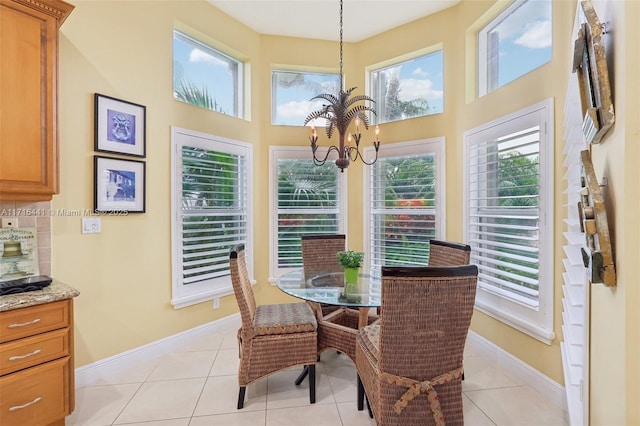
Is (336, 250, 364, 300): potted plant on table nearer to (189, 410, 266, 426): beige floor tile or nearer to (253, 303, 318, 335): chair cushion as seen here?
(253, 303, 318, 335): chair cushion

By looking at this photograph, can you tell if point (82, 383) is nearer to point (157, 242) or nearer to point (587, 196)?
point (157, 242)

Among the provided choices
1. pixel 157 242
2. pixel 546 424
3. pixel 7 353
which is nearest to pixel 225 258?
pixel 157 242

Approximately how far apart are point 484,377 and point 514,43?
9.18 feet

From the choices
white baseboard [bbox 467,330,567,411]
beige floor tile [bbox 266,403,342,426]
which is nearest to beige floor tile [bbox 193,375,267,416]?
beige floor tile [bbox 266,403,342,426]

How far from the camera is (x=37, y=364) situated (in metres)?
1.80

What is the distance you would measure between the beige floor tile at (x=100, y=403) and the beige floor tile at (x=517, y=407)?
2472 millimetres

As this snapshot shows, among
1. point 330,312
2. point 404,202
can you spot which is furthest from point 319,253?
point 404,202

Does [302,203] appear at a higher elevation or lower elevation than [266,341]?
higher

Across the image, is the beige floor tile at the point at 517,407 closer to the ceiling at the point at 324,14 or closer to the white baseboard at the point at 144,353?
the white baseboard at the point at 144,353

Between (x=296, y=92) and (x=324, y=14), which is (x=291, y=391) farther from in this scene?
(x=324, y=14)

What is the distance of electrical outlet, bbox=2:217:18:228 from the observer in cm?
209

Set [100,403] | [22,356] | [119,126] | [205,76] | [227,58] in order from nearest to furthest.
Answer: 1. [22,356]
2. [100,403]
3. [119,126]
4. [205,76]
5. [227,58]

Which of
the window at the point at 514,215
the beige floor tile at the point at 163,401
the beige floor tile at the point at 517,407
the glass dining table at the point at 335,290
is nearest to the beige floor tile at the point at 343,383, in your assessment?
the glass dining table at the point at 335,290

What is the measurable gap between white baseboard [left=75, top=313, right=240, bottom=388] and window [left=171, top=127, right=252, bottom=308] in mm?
313
